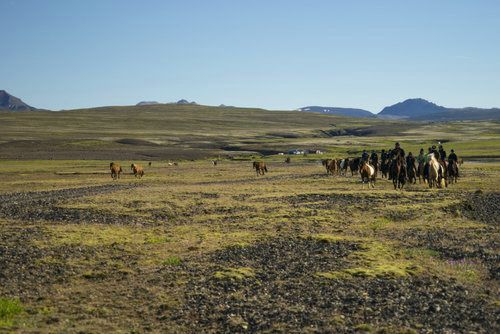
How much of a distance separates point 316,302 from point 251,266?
11.6 ft

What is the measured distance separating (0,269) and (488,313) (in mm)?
12402

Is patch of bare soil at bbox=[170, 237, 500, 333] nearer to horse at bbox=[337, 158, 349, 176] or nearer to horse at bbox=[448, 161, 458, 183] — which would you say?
horse at bbox=[448, 161, 458, 183]

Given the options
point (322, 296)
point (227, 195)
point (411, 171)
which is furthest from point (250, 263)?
point (411, 171)

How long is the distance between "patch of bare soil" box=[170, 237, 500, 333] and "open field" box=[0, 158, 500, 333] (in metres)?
0.04

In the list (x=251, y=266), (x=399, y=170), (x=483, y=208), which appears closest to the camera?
(x=251, y=266)

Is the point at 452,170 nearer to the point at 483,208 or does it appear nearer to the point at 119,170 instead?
the point at 483,208

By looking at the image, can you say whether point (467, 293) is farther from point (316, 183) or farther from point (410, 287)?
point (316, 183)

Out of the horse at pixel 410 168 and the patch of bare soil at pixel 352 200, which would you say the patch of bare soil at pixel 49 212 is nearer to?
the patch of bare soil at pixel 352 200

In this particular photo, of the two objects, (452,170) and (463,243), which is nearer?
(463,243)

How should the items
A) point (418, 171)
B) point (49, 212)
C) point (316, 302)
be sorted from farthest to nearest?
point (418, 171) < point (49, 212) < point (316, 302)

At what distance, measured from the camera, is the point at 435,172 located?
33.4 meters

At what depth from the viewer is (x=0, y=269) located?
14.8 meters

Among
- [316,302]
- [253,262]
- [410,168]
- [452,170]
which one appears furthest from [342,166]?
[316,302]

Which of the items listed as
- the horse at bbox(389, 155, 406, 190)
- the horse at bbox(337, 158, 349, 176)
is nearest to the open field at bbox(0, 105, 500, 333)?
the horse at bbox(389, 155, 406, 190)
